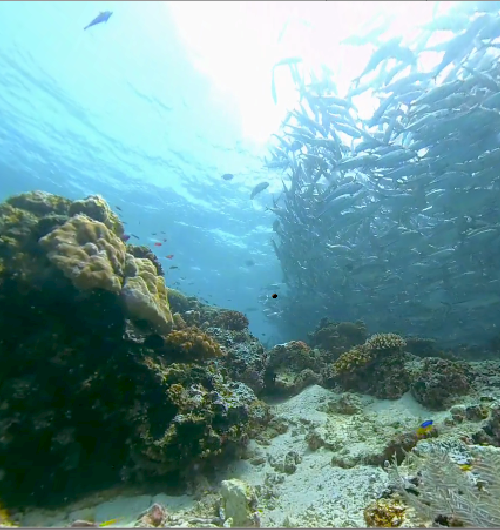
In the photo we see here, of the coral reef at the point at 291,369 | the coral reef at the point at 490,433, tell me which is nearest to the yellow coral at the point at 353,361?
the coral reef at the point at 291,369

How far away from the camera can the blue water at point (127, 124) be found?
16.3m

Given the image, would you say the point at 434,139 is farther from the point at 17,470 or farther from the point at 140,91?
the point at 140,91

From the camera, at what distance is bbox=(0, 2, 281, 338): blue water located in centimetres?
1628

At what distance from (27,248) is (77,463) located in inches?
109

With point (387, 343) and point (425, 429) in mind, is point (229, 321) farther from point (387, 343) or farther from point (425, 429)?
point (425, 429)

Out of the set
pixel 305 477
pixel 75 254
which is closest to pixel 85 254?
pixel 75 254

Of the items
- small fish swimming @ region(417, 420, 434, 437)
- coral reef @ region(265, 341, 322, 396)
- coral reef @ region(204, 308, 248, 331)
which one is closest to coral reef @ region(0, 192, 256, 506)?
small fish swimming @ region(417, 420, 434, 437)

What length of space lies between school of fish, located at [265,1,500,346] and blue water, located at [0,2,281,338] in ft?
22.9

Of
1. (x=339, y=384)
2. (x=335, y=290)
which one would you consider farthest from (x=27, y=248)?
(x=335, y=290)

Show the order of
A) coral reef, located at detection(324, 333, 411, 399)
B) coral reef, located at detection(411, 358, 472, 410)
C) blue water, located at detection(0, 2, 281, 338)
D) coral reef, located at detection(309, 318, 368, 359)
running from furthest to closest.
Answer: blue water, located at detection(0, 2, 281, 338)
coral reef, located at detection(309, 318, 368, 359)
coral reef, located at detection(324, 333, 411, 399)
coral reef, located at detection(411, 358, 472, 410)

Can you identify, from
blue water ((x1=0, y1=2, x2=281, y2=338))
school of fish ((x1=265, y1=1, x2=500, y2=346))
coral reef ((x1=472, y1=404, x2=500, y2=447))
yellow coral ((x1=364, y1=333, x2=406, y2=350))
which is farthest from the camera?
blue water ((x1=0, y1=2, x2=281, y2=338))

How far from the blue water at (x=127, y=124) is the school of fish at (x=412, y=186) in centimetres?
698

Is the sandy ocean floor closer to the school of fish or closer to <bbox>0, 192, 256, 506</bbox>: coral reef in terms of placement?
<bbox>0, 192, 256, 506</bbox>: coral reef

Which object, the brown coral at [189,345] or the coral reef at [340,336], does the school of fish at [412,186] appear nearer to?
the coral reef at [340,336]
